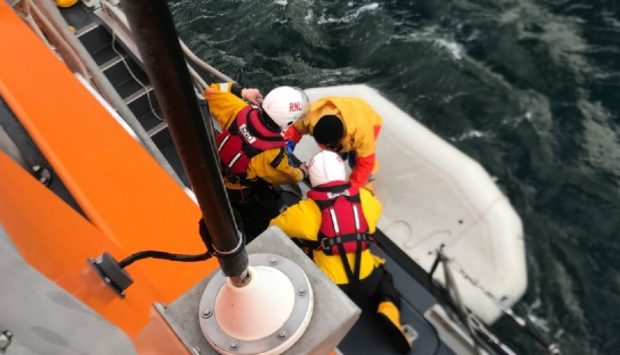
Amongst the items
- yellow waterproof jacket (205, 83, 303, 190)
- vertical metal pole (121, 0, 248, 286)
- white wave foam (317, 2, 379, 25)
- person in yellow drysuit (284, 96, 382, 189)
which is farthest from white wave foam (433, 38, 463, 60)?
vertical metal pole (121, 0, 248, 286)

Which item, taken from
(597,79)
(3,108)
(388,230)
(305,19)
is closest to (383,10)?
(305,19)

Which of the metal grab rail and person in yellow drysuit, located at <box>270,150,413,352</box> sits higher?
person in yellow drysuit, located at <box>270,150,413,352</box>

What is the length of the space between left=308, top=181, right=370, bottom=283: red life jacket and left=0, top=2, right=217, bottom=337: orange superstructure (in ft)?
3.30

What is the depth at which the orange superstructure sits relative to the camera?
1.77 meters

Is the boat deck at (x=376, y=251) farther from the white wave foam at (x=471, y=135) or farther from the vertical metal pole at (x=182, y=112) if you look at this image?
the vertical metal pole at (x=182, y=112)

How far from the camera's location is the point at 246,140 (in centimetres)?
414

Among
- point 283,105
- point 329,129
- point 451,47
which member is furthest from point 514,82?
point 283,105

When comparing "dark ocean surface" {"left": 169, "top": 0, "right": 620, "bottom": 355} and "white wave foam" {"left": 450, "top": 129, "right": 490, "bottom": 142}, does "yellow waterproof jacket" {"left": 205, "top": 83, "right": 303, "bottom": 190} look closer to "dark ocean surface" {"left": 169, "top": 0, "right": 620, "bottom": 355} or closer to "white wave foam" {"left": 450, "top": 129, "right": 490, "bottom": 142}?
"dark ocean surface" {"left": 169, "top": 0, "right": 620, "bottom": 355}

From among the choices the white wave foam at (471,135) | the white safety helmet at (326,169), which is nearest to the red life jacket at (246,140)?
the white safety helmet at (326,169)

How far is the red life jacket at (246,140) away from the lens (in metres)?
4.13

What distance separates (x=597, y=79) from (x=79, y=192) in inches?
290

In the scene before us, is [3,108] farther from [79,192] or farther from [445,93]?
[445,93]

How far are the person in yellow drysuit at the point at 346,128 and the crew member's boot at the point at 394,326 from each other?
1251 millimetres

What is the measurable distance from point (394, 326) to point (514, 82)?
4.93 meters
